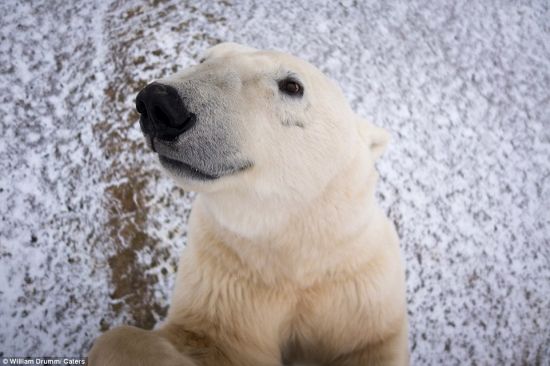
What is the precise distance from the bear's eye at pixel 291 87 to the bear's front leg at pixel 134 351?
1.30 meters

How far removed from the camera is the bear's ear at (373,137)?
2.36 m

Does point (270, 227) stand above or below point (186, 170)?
below

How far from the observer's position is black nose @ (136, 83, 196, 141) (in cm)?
150

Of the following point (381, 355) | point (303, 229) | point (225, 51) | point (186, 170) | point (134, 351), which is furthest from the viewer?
point (381, 355)

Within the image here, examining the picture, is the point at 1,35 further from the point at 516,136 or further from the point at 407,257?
the point at 516,136

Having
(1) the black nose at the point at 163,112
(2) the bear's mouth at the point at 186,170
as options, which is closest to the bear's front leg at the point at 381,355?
(2) the bear's mouth at the point at 186,170

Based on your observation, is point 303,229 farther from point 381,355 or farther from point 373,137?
point 381,355

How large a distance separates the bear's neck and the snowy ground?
1.26m

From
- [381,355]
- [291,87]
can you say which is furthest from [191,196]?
[381,355]

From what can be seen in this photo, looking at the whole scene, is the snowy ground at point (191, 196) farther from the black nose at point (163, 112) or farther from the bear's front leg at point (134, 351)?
the black nose at point (163, 112)

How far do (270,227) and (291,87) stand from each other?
0.65 metres

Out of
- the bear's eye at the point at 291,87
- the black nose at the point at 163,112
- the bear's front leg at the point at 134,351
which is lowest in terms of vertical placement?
the bear's front leg at the point at 134,351

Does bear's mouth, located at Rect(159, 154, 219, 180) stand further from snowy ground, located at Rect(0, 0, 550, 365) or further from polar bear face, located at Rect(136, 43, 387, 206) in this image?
snowy ground, located at Rect(0, 0, 550, 365)

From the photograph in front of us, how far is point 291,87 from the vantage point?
1.96 m
